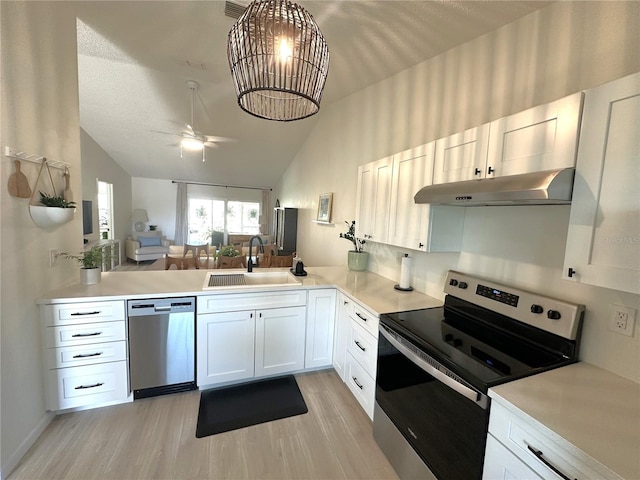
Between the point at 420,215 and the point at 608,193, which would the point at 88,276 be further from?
the point at 608,193

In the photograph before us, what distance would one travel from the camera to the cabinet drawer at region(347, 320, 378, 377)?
1.86 metres

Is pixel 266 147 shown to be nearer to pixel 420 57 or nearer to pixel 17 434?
pixel 420 57

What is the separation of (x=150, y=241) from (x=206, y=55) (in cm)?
616

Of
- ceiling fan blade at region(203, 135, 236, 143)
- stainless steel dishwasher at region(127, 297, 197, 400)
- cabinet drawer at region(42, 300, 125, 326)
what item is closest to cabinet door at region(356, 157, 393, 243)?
stainless steel dishwasher at region(127, 297, 197, 400)

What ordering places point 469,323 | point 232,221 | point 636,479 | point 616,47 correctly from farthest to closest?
point 232,221, point 469,323, point 616,47, point 636,479

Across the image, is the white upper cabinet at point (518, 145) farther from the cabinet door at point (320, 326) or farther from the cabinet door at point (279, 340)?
the cabinet door at point (279, 340)

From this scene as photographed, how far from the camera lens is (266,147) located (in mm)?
6000

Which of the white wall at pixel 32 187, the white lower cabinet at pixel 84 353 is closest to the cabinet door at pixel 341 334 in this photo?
the white lower cabinet at pixel 84 353

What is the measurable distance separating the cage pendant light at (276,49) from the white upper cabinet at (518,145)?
96cm

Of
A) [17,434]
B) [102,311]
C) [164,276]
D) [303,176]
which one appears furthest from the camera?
[303,176]

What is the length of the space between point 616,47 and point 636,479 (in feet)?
5.35

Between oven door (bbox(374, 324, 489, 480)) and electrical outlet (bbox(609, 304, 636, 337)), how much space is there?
2.21 feet

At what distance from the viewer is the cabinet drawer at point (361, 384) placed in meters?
1.87

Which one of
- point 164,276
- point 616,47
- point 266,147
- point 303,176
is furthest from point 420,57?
point 266,147
